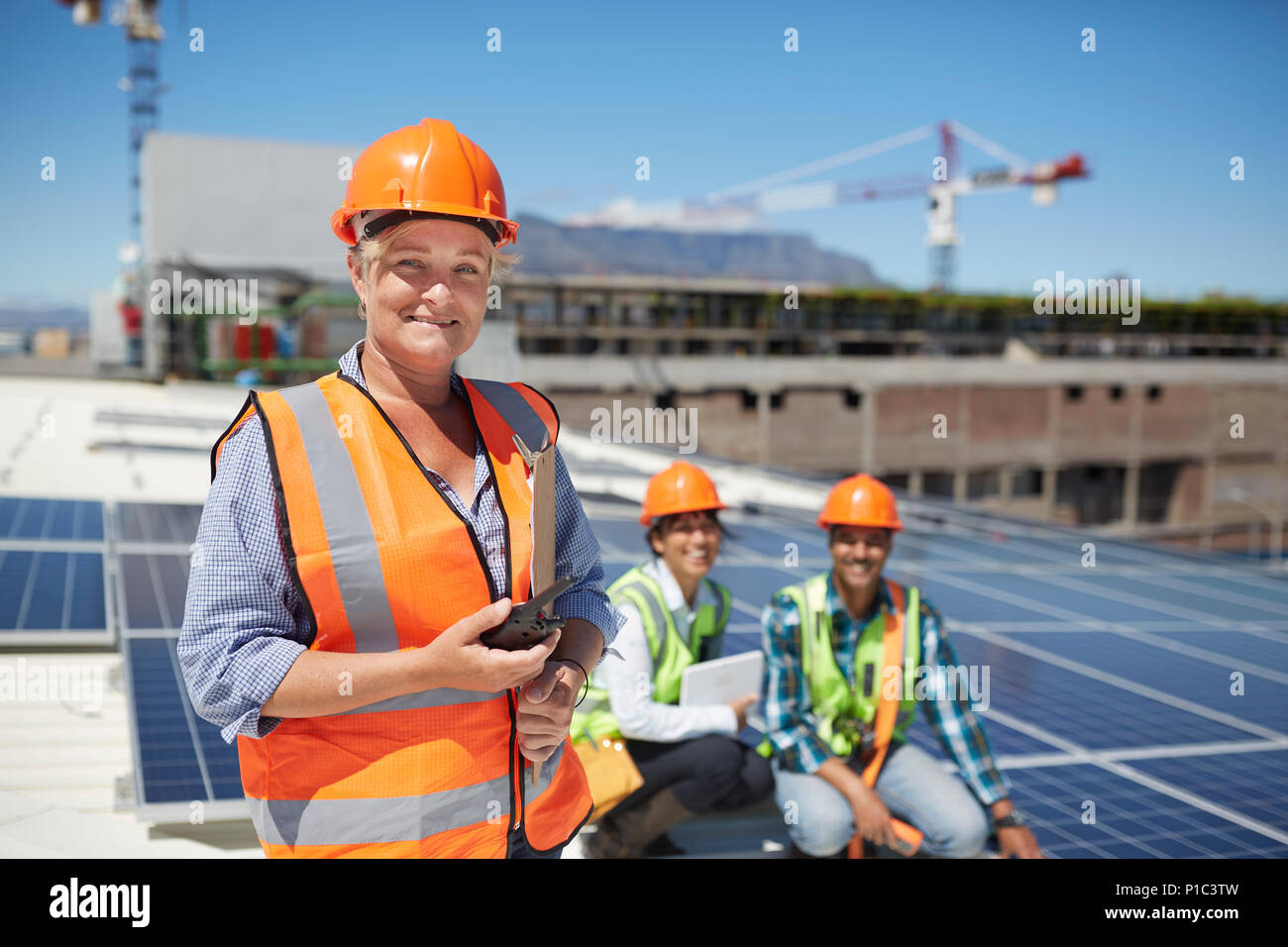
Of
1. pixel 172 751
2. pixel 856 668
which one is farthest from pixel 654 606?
pixel 172 751

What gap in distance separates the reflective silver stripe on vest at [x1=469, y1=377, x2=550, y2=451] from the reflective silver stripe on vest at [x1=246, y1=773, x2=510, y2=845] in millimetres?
759

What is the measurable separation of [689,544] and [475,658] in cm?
282

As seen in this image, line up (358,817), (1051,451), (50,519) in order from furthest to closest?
1. (1051,451)
2. (50,519)
3. (358,817)

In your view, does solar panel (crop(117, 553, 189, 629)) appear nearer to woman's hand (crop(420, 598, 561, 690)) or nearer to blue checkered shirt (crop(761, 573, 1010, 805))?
blue checkered shirt (crop(761, 573, 1010, 805))

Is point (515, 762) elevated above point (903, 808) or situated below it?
above

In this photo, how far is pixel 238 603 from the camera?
1.86m

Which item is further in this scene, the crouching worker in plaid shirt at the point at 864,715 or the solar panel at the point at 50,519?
the solar panel at the point at 50,519

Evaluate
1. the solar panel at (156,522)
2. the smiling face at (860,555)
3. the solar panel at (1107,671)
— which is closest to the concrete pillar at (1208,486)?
the solar panel at (1107,671)

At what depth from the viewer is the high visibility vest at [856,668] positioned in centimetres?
449

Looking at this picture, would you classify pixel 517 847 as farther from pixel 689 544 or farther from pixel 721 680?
pixel 689 544

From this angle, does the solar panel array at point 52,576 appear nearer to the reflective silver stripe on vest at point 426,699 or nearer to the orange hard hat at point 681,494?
the orange hard hat at point 681,494
